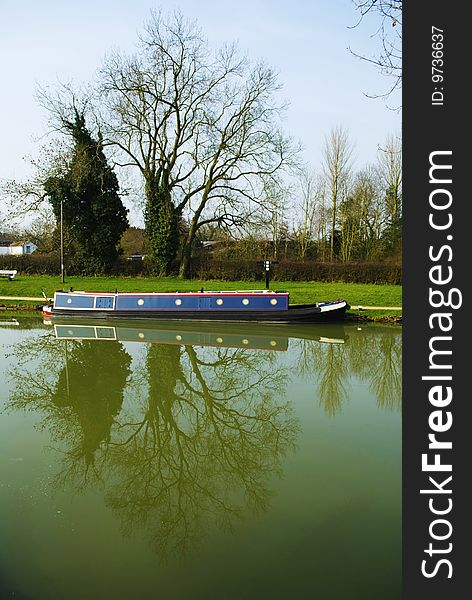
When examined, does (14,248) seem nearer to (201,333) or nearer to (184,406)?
(201,333)

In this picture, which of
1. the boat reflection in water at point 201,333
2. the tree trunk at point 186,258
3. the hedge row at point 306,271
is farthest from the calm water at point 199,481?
the tree trunk at point 186,258

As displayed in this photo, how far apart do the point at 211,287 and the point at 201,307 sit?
225 inches

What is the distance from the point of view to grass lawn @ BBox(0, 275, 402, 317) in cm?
1778

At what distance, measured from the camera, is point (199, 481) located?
4895mm

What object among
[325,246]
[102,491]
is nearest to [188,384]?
[102,491]

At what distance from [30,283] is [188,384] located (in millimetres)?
15833

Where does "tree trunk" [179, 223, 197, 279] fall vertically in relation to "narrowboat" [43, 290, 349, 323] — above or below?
above

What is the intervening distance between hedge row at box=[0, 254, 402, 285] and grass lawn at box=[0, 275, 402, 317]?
28.1 inches

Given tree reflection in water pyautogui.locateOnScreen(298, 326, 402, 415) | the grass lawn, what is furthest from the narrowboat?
the grass lawn

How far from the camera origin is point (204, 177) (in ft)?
78.2

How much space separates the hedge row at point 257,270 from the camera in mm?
22594

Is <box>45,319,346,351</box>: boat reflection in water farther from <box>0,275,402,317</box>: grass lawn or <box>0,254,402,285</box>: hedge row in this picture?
<box>0,254,402,285</box>: hedge row

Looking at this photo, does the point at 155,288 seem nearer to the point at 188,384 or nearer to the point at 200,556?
the point at 188,384

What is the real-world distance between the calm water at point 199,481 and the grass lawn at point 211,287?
816 centimetres
